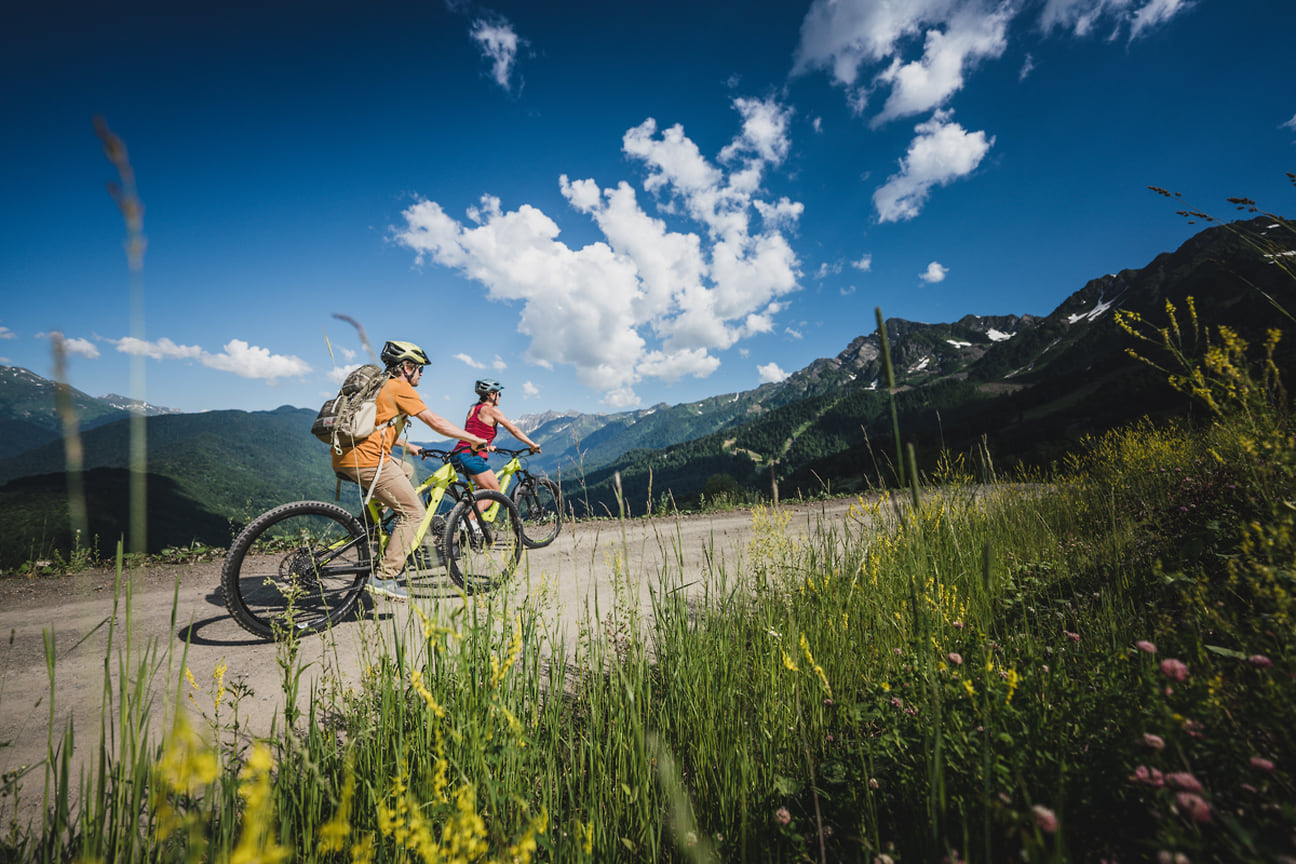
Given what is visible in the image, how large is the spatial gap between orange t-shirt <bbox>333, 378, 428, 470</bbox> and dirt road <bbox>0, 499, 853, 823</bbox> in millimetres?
1457

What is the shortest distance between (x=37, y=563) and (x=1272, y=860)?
1171 cm

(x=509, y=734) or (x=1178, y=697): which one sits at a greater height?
(x=1178, y=697)

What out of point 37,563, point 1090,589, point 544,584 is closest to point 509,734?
point 544,584

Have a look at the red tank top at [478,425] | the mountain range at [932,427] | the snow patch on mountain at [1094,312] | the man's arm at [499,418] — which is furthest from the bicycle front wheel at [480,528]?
the snow patch on mountain at [1094,312]

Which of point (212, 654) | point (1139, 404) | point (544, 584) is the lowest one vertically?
point (212, 654)

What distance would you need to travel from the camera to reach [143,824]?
243 cm

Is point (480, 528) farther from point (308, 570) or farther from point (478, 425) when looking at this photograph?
point (478, 425)

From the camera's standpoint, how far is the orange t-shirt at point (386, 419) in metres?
5.09

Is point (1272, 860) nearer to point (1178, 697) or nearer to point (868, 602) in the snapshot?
point (1178, 697)

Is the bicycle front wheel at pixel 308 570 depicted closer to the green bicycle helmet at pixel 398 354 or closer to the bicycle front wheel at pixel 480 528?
the bicycle front wheel at pixel 480 528

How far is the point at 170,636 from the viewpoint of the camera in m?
1.97

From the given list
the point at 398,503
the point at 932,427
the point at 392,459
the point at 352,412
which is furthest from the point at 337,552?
the point at 932,427

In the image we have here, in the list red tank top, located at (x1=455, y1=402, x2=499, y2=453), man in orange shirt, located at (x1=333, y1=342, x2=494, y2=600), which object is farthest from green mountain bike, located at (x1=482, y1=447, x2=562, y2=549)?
man in orange shirt, located at (x1=333, y1=342, x2=494, y2=600)

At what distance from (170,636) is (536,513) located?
24.5 feet
